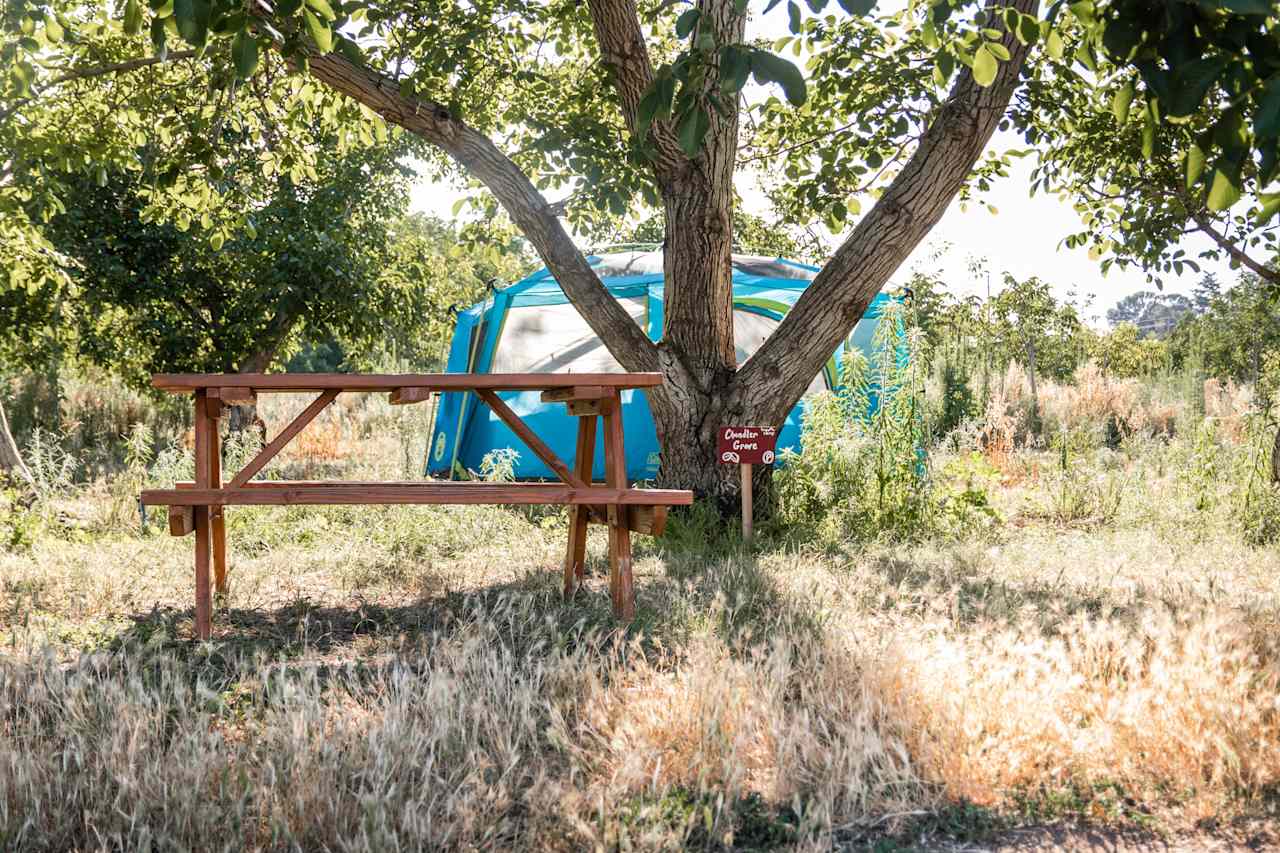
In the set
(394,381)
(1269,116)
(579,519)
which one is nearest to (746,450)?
(579,519)

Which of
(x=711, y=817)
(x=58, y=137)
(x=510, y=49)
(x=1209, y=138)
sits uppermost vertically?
(x=510, y=49)

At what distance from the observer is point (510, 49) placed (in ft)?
24.7

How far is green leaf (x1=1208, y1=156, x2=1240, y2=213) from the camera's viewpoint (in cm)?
233

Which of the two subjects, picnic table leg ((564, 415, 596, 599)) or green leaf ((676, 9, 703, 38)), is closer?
green leaf ((676, 9, 703, 38))

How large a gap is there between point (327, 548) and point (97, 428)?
949 centimetres

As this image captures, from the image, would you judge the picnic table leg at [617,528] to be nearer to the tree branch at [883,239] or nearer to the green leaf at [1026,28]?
the green leaf at [1026,28]

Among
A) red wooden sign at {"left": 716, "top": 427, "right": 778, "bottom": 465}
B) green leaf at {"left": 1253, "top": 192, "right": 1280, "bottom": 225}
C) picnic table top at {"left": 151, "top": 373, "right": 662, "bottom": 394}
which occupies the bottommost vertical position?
red wooden sign at {"left": 716, "top": 427, "right": 778, "bottom": 465}

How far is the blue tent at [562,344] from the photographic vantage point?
8766 millimetres

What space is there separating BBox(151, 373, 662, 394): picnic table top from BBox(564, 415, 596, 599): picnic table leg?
0.45 m

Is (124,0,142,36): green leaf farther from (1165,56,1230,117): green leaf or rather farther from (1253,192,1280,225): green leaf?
(1253,192,1280,225): green leaf

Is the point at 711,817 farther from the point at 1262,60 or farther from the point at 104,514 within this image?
the point at 104,514

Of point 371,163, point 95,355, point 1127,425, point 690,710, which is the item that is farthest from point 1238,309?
point 690,710

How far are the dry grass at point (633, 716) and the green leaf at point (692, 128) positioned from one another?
1431 mm

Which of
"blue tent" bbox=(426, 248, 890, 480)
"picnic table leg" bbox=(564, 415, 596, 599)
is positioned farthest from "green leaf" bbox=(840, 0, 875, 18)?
"blue tent" bbox=(426, 248, 890, 480)
